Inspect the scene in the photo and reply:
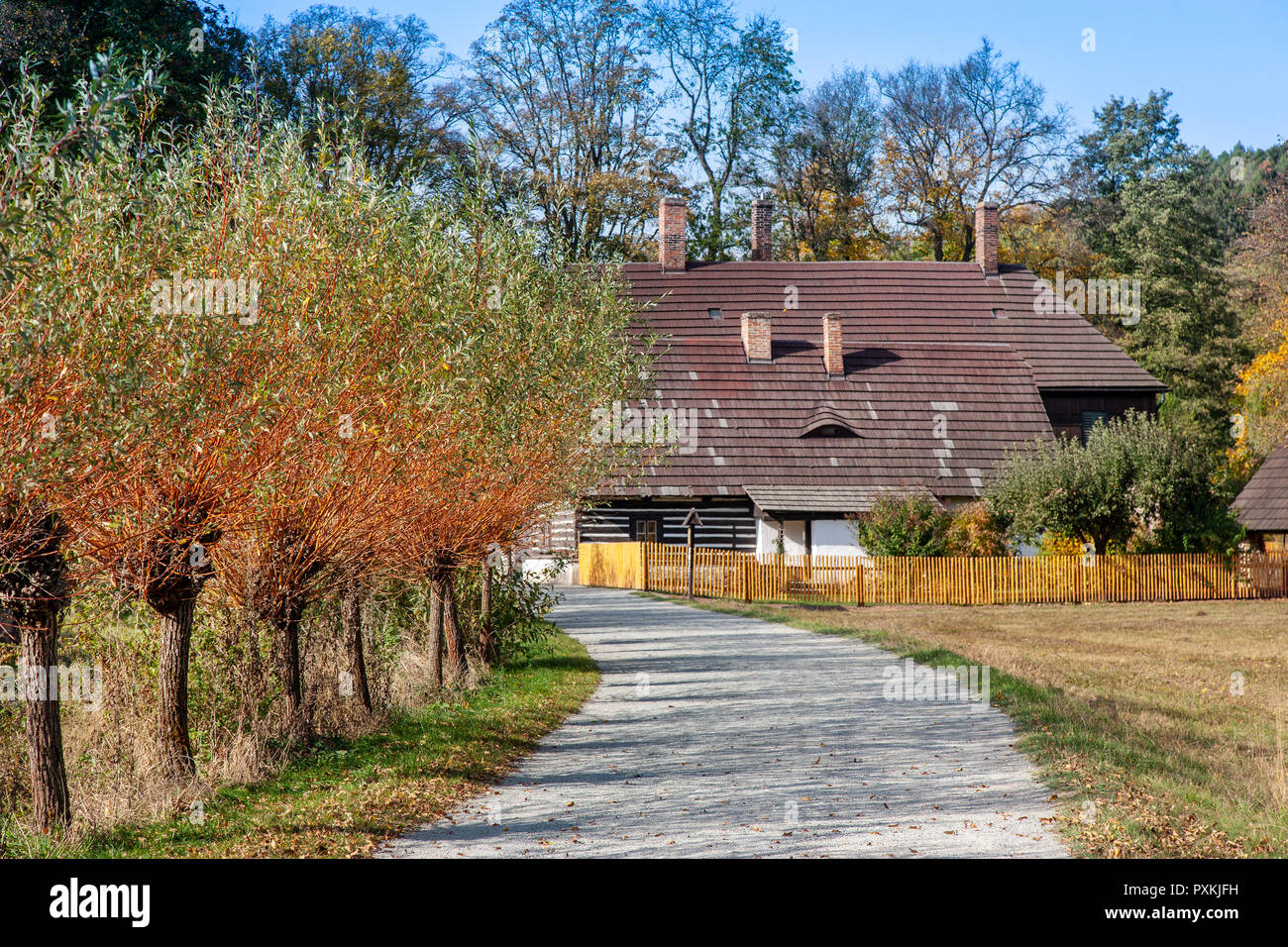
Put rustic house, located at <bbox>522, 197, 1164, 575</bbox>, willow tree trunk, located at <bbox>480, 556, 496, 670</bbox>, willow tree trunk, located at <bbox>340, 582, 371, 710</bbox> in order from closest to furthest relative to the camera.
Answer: willow tree trunk, located at <bbox>340, 582, 371, 710</bbox> < willow tree trunk, located at <bbox>480, 556, 496, 670</bbox> < rustic house, located at <bbox>522, 197, 1164, 575</bbox>

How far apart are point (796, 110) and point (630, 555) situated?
2381 centimetres

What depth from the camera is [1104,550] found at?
32.9 metres

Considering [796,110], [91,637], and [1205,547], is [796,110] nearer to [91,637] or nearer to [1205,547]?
[1205,547]

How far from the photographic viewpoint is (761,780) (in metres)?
9.35

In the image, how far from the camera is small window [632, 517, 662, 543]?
1468 inches

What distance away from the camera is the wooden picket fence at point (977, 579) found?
32.1 metres

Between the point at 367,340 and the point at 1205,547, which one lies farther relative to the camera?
the point at 1205,547

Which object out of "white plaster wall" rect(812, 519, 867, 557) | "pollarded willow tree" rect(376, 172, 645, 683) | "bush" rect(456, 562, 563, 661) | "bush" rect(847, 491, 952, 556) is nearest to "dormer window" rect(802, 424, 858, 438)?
"white plaster wall" rect(812, 519, 867, 557)

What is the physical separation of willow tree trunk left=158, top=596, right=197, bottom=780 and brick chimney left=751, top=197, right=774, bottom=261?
37948 mm

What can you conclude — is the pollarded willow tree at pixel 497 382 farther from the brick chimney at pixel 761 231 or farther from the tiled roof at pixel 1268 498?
the tiled roof at pixel 1268 498

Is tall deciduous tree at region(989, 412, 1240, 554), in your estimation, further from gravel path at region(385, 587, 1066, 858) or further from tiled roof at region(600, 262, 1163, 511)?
gravel path at region(385, 587, 1066, 858)

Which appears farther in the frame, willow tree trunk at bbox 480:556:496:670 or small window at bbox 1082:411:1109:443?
small window at bbox 1082:411:1109:443

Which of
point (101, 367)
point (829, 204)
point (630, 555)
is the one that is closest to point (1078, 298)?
point (829, 204)

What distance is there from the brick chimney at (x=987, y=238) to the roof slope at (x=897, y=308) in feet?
1.57
